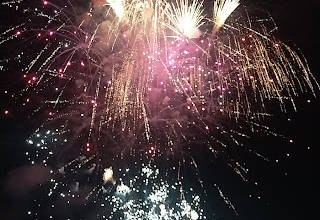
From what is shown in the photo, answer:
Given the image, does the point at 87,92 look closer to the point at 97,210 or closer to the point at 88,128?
the point at 88,128

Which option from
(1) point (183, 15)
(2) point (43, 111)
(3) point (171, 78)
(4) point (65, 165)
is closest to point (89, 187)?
(4) point (65, 165)

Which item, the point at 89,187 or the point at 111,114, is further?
the point at 89,187

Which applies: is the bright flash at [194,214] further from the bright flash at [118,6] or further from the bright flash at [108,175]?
the bright flash at [118,6]

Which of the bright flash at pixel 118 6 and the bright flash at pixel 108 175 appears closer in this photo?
the bright flash at pixel 118 6

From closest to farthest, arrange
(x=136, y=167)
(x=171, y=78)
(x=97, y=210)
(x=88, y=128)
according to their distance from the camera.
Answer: (x=171, y=78)
(x=88, y=128)
(x=136, y=167)
(x=97, y=210)

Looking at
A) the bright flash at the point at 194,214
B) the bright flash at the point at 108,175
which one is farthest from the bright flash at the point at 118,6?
the bright flash at the point at 194,214

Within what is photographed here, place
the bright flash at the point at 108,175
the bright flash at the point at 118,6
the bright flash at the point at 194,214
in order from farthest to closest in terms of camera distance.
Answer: the bright flash at the point at 194,214 → the bright flash at the point at 108,175 → the bright flash at the point at 118,6

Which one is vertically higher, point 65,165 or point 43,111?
point 43,111

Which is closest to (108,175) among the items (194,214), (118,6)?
(194,214)

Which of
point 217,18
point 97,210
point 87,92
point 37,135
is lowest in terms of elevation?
point 97,210

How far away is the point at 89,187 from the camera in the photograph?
12234 millimetres

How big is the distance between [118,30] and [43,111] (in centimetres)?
309

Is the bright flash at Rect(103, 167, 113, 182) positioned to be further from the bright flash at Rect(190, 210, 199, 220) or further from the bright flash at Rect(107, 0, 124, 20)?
the bright flash at Rect(190, 210, 199, 220)

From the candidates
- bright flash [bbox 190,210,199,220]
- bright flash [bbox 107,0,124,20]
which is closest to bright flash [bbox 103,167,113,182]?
bright flash [bbox 107,0,124,20]
